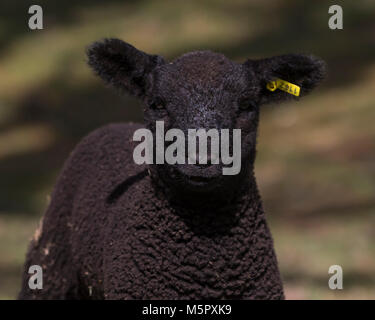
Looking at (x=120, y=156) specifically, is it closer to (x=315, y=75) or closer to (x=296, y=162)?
(x=315, y=75)

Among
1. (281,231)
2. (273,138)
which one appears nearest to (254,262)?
(281,231)

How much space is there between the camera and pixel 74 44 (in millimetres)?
27656

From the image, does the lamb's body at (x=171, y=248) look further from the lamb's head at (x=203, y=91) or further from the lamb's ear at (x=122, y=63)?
the lamb's ear at (x=122, y=63)

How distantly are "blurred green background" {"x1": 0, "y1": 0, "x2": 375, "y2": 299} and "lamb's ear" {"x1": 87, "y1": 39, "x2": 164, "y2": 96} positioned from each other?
3.58m

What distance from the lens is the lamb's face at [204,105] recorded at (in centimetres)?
525

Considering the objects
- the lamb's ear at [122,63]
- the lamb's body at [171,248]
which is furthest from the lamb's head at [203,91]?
the lamb's body at [171,248]

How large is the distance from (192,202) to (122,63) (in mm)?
1164

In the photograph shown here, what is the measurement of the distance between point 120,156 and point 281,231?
7.68 m

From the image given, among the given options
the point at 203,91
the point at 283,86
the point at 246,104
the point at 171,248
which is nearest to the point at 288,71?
the point at 283,86

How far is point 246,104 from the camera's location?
5.67 metres

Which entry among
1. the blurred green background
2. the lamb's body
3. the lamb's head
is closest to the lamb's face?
the lamb's head

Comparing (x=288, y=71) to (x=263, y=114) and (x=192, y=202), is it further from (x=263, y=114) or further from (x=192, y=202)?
(x=263, y=114)

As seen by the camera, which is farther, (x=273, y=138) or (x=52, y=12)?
(x=52, y=12)

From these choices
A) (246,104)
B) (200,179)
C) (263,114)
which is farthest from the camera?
(263,114)
